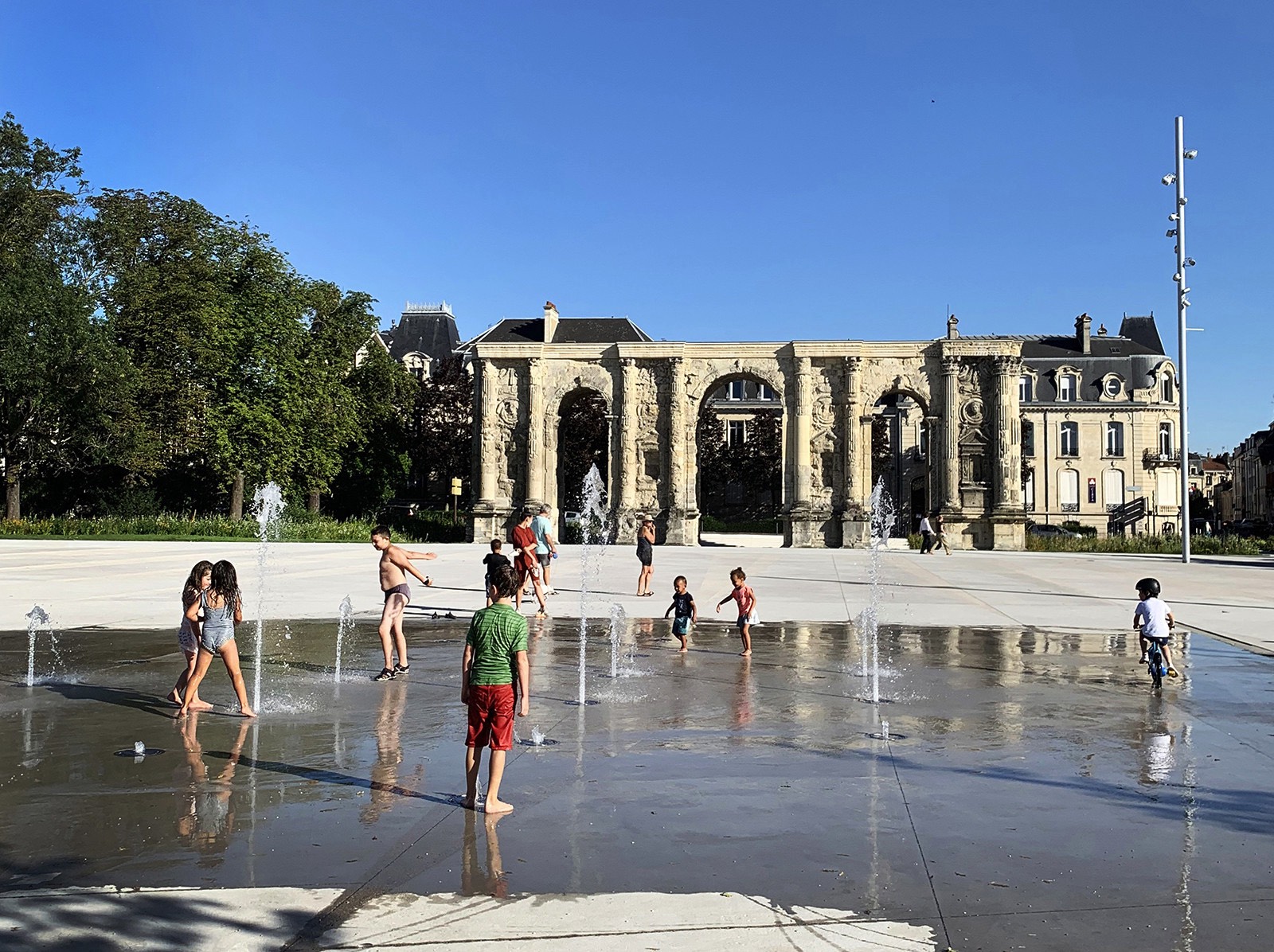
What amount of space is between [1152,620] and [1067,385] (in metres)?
71.6

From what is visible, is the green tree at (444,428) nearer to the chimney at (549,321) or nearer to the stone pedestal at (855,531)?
the chimney at (549,321)

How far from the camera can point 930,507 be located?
51.4 m

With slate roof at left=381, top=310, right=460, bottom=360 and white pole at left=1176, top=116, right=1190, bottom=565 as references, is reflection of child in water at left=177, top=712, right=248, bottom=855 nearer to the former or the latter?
white pole at left=1176, top=116, right=1190, bottom=565

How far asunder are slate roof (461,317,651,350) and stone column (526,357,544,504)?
24.8 meters

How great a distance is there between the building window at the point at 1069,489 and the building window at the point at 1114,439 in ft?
9.59

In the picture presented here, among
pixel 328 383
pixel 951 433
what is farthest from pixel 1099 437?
pixel 328 383

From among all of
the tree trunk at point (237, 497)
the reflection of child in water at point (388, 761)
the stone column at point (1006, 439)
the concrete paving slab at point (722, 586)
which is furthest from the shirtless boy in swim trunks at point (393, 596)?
the tree trunk at point (237, 497)

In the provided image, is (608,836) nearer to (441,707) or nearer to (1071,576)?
(441,707)

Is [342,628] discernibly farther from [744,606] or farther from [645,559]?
[645,559]

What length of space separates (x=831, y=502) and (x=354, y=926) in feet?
154

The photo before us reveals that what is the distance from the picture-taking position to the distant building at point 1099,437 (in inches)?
2985

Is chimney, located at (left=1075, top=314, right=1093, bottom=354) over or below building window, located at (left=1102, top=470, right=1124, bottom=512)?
over

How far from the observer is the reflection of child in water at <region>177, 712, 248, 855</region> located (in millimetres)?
5898

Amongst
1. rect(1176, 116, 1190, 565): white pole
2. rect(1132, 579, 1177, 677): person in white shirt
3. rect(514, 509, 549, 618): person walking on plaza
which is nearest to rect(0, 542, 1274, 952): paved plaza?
rect(1132, 579, 1177, 677): person in white shirt
